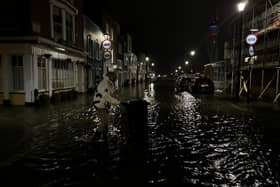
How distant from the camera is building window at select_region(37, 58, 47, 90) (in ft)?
53.8

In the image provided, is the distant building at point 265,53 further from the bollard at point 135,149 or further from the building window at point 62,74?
the building window at point 62,74

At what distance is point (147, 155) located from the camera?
20.4 feet

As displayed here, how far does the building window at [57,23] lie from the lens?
18.7 m

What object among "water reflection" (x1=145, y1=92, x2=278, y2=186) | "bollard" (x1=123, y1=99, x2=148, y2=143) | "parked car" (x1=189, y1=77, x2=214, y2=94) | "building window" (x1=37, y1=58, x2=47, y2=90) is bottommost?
"water reflection" (x1=145, y1=92, x2=278, y2=186)

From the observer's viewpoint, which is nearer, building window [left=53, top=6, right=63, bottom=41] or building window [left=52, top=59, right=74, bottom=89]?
building window [left=53, top=6, right=63, bottom=41]

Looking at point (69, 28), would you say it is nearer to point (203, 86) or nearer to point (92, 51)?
point (92, 51)

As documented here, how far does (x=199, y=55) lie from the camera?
67.1 metres

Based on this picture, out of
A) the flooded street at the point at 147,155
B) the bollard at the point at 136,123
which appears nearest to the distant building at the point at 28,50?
the flooded street at the point at 147,155

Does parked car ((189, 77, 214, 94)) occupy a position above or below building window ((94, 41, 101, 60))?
below

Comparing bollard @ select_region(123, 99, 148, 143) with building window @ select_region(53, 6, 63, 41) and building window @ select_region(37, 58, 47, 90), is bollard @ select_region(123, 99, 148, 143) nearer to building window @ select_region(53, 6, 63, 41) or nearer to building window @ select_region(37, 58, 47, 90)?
building window @ select_region(37, 58, 47, 90)

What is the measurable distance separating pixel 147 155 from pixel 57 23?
16066mm

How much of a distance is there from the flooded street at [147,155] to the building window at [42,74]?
268 inches

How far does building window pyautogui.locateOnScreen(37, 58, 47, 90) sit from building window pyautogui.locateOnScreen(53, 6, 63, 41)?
2882 mm

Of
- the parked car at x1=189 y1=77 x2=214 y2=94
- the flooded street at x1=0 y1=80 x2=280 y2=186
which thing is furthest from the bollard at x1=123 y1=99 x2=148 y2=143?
the parked car at x1=189 y1=77 x2=214 y2=94
